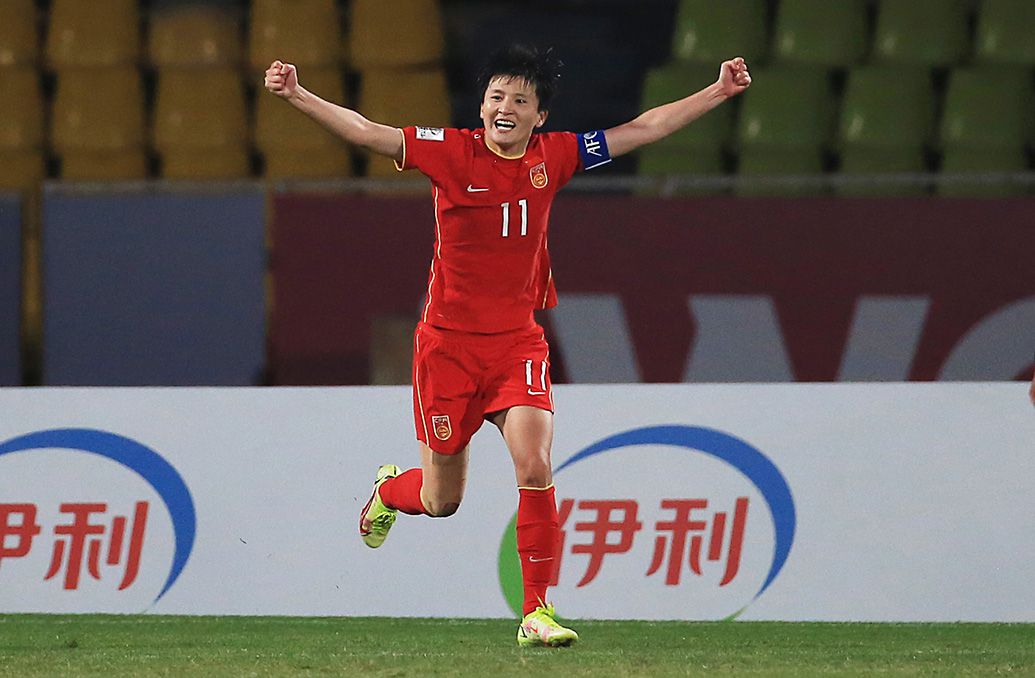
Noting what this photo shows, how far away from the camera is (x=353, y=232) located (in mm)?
9133

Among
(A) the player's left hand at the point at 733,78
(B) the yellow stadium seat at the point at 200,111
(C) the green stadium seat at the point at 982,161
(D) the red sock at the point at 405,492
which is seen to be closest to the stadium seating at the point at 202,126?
(B) the yellow stadium seat at the point at 200,111

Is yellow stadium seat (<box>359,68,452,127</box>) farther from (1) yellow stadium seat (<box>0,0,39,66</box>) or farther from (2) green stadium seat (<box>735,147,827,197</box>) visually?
(1) yellow stadium seat (<box>0,0,39,66</box>)

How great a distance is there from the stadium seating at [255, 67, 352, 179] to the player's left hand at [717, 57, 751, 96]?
5077 millimetres

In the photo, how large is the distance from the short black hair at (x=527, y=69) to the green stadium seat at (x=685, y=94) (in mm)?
4653

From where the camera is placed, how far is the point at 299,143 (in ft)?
34.0

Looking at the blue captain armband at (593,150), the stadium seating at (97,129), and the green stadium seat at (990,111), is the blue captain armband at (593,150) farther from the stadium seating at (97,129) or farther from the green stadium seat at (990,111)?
Result: the stadium seating at (97,129)

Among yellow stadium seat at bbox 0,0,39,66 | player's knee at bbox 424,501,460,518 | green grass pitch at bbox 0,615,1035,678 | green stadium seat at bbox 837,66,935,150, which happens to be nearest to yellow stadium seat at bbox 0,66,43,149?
yellow stadium seat at bbox 0,0,39,66

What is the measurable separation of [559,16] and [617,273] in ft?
9.08

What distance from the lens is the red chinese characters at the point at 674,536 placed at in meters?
6.52

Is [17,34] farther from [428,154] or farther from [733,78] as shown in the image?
[733,78]

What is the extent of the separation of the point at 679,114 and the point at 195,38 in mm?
5953

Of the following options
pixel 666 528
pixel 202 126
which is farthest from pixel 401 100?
pixel 666 528

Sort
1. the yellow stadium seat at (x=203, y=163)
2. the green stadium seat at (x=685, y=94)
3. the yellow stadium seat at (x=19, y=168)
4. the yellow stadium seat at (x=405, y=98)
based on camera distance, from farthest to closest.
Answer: the yellow stadium seat at (x=203, y=163) → the yellow stadium seat at (x=19, y=168) → the yellow stadium seat at (x=405, y=98) → the green stadium seat at (x=685, y=94)

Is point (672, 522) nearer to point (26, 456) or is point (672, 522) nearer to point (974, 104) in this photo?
point (26, 456)
